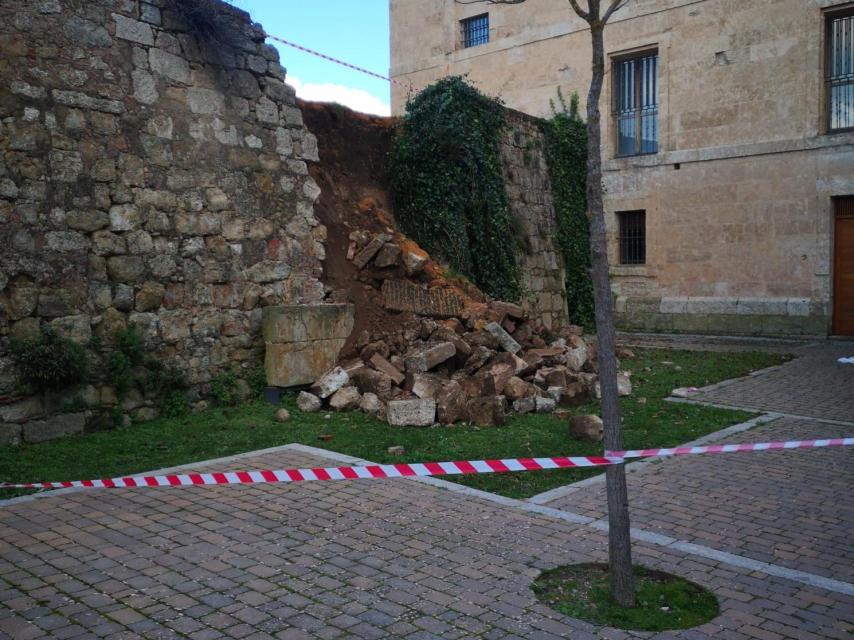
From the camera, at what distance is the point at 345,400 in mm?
9016

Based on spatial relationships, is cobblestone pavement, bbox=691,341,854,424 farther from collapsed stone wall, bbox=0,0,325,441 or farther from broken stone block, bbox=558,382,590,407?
collapsed stone wall, bbox=0,0,325,441

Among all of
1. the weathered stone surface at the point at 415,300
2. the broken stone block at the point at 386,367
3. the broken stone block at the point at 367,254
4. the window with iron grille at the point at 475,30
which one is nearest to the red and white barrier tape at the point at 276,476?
the broken stone block at the point at 386,367

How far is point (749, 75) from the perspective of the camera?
17984mm

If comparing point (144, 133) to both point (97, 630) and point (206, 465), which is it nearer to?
point (206, 465)

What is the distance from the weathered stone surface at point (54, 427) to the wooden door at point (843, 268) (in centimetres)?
1555

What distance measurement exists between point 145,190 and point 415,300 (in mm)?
3838

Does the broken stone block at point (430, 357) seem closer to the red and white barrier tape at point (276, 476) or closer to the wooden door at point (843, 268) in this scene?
the red and white barrier tape at point (276, 476)

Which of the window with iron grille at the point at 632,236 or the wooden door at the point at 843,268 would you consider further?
the window with iron grille at the point at 632,236

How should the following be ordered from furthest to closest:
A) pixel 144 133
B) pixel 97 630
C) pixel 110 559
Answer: pixel 144 133
pixel 110 559
pixel 97 630

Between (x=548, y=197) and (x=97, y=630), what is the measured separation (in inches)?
530

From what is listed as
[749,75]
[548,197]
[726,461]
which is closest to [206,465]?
[726,461]

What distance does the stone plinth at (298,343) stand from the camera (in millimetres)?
9336

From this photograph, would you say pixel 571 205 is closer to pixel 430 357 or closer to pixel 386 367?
pixel 430 357

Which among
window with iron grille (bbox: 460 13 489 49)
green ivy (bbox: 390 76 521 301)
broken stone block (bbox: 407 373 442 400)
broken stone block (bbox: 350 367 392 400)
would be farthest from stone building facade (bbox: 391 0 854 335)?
broken stone block (bbox: 350 367 392 400)
